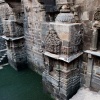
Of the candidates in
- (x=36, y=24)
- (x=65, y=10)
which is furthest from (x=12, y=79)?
(x=65, y=10)

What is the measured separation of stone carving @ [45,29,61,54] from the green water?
1506 mm

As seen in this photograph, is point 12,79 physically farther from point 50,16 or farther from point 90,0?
point 90,0

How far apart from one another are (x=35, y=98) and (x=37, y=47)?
1836 millimetres

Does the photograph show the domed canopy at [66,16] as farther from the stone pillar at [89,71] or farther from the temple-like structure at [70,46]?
the stone pillar at [89,71]

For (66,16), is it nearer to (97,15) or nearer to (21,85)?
(97,15)

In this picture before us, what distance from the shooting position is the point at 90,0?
2.84 m

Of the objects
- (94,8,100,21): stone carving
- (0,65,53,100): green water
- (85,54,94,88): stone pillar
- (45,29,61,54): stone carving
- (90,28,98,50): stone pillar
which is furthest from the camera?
(0,65,53,100): green water

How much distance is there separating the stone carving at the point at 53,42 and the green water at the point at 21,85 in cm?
151

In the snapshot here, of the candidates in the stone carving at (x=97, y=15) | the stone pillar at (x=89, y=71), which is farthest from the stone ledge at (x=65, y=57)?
the stone carving at (x=97, y=15)

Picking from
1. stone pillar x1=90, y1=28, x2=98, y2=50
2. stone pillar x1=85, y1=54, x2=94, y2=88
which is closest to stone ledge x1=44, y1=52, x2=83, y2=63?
stone pillar x1=85, y1=54, x2=94, y2=88

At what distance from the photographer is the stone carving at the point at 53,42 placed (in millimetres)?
2992

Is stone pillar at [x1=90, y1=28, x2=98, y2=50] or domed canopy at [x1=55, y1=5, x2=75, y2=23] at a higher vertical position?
domed canopy at [x1=55, y1=5, x2=75, y2=23]

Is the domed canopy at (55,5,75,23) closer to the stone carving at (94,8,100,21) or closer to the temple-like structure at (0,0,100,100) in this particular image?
the temple-like structure at (0,0,100,100)

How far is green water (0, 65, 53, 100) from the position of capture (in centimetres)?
390
